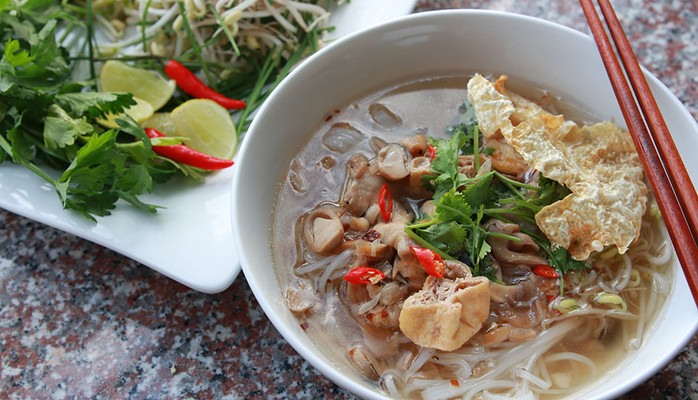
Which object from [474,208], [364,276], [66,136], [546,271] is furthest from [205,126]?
[546,271]

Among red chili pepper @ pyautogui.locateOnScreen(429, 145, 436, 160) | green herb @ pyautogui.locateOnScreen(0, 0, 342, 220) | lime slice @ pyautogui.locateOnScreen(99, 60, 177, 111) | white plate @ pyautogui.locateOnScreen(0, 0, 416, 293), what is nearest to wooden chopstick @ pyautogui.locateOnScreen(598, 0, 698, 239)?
red chili pepper @ pyautogui.locateOnScreen(429, 145, 436, 160)

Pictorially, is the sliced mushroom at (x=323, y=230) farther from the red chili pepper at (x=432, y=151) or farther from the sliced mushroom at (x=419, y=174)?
the red chili pepper at (x=432, y=151)

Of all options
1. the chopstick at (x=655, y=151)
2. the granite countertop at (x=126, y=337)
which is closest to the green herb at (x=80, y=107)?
the granite countertop at (x=126, y=337)

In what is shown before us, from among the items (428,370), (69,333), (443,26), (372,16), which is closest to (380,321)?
(428,370)

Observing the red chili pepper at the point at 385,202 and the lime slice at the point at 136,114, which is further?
the lime slice at the point at 136,114

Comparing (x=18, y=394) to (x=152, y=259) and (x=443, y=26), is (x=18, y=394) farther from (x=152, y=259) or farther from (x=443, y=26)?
(x=443, y=26)

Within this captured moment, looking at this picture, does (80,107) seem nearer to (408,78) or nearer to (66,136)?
(66,136)

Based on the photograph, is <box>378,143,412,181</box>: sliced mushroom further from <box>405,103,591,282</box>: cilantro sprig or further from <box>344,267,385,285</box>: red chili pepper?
<box>344,267,385,285</box>: red chili pepper
